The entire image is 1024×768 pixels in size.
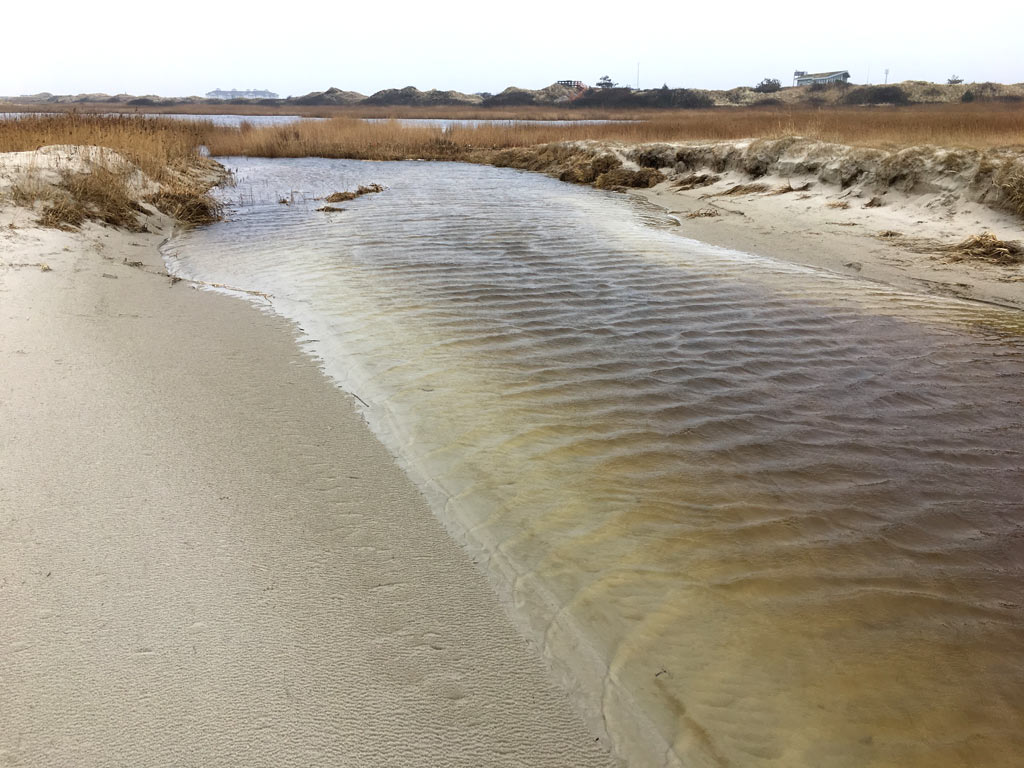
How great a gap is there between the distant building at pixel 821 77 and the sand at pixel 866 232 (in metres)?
75.6

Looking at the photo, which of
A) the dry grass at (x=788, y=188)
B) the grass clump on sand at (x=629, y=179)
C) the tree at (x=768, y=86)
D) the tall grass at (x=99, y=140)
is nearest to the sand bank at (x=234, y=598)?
the tall grass at (x=99, y=140)

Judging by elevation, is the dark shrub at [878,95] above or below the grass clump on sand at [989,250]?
above

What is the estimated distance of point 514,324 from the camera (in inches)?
234

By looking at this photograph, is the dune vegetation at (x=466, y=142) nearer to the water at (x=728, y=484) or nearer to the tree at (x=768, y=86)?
the water at (x=728, y=484)

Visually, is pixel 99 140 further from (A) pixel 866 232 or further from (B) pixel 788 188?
(A) pixel 866 232

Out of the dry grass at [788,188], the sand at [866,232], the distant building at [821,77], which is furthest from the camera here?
the distant building at [821,77]

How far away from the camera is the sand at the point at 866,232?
303 inches

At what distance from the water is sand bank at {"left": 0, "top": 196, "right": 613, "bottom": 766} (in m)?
0.25

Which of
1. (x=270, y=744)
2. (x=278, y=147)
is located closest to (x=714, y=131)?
(x=278, y=147)

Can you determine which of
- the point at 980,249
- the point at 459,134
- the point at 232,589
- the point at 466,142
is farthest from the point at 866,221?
the point at 459,134

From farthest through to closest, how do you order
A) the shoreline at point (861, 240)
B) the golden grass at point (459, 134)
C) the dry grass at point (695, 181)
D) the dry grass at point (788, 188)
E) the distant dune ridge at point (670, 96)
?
the distant dune ridge at point (670, 96) < the golden grass at point (459, 134) < the dry grass at point (695, 181) < the dry grass at point (788, 188) < the shoreline at point (861, 240)

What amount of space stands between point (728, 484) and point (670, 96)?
79.5 m

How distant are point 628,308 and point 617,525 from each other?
3.79m

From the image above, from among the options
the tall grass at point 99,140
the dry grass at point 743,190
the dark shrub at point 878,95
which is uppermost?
the dark shrub at point 878,95
